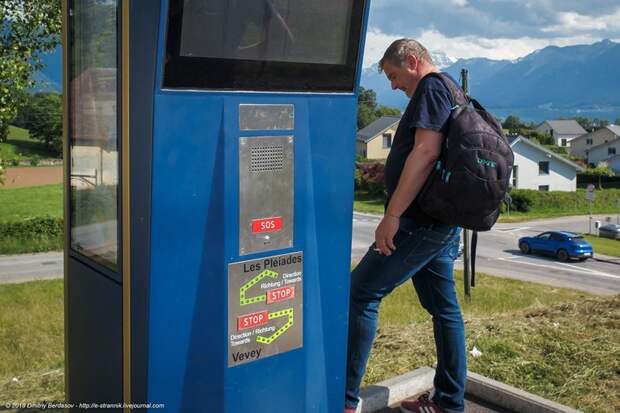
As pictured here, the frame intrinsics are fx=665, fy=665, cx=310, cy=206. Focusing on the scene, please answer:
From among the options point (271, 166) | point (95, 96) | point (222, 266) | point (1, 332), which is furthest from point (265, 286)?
point (1, 332)

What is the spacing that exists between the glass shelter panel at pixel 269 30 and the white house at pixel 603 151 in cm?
8917

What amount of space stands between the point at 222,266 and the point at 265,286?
0.24 meters

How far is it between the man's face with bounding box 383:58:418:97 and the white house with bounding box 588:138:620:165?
8873 cm

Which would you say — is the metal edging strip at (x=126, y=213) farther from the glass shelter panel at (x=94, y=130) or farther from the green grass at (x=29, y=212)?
the green grass at (x=29, y=212)

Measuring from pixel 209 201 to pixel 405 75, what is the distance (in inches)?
47.0

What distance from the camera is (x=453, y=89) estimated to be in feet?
9.78

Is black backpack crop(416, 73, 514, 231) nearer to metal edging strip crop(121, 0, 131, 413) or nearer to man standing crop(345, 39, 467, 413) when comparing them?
man standing crop(345, 39, 467, 413)

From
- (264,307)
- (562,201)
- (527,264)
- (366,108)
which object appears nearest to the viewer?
(264,307)

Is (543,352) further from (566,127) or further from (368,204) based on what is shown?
(566,127)

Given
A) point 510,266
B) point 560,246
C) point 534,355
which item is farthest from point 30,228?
point 534,355

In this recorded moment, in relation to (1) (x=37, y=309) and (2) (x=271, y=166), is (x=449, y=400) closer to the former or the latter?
(2) (x=271, y=166)

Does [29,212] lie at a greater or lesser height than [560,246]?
greater

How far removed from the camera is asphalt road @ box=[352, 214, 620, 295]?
1052 inches

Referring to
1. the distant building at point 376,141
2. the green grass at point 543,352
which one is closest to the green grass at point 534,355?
the green grass at point 543,352
